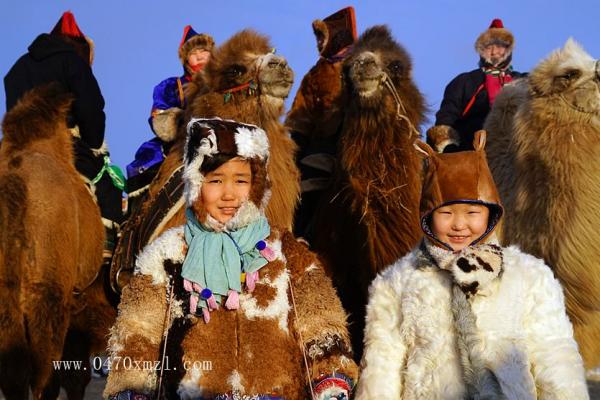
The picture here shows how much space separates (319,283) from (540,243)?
2735 mm

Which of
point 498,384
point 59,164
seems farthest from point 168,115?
point 498,384

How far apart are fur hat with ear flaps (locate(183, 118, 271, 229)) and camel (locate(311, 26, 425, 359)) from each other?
223 centimetres

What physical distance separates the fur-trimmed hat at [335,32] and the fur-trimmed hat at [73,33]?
186cm

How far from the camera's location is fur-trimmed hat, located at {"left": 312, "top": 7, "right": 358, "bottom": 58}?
8.24m

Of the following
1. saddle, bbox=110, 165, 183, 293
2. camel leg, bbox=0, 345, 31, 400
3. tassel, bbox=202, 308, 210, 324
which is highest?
saddle, bbox=110, 165, 183, 293

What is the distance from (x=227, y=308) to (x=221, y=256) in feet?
0.67

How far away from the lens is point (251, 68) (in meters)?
6.84

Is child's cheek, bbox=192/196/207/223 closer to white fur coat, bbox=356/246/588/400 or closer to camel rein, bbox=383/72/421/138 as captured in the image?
white fur coat, bbox=356/246/588/400

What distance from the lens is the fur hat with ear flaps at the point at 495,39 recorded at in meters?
8.93

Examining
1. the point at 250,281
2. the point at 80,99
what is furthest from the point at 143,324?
the point at 80,99

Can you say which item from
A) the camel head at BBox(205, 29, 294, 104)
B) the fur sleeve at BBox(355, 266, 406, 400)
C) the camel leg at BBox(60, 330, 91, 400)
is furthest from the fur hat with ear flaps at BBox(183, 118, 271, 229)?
the camel leg at BBox(60, 330, 91, 400)

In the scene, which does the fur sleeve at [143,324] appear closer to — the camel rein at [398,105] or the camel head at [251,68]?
the camel head at [251,68]

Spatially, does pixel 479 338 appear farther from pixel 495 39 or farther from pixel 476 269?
pixel 495 39

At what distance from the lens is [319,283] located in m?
4.02
